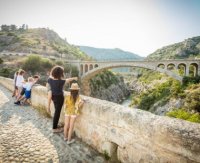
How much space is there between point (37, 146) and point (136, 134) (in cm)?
185

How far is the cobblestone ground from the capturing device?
323cm

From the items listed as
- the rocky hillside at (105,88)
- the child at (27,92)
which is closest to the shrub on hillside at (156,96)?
the rocky hillside at (105,88)

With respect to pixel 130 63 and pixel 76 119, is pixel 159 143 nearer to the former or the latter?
pixel 76 119

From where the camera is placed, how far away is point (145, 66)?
36625 mm

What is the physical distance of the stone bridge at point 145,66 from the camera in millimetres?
33216

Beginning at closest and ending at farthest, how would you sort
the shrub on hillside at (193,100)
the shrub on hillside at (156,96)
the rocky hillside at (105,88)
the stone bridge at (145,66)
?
1. the shrub on hillside at (193,100)
2. the shrub on hillside at (156,96)
3. the stone bridge at (145,66)
4. the rocky hillside at (105,88)

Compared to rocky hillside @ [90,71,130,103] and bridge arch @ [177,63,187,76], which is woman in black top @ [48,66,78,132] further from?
rocky hillside @ [90,71,130,103]

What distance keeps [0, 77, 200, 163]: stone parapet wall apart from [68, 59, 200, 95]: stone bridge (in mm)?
32122

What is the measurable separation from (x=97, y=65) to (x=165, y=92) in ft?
50.6

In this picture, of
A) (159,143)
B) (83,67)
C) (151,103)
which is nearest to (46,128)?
(159,143)

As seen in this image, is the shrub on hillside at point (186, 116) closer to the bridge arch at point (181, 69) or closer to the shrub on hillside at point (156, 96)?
the shrub on hillside at point (156, 96)

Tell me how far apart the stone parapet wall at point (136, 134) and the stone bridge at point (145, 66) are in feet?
105

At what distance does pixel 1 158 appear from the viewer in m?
3.11

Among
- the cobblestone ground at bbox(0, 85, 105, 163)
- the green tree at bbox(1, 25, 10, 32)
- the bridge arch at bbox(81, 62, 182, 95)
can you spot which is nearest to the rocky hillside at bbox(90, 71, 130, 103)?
the bridge arch at bbox(81, 62, 182, 95)
